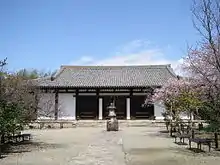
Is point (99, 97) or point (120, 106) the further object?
point (99, 97)

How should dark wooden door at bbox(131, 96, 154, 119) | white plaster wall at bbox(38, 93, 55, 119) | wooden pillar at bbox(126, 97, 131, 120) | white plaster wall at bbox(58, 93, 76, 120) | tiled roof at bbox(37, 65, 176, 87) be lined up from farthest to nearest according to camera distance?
1. tiled roof at bbox(37, 65, 176, 87)
2. white plaster wall at bbox(58, 93, 76, 120)
3. wooden pillar at bbox(126, 97, 131, 120)
4. dark wooden door at bbox(131, 96, 154, 119)
5. white plaster wall at bbox(38, 93, 55, 119)

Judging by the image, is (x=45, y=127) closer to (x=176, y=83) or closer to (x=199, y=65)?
(x=176, y=83)

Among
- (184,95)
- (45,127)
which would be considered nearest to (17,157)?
(184,95)

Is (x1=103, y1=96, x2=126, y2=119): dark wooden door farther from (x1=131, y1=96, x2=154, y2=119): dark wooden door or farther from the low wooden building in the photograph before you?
(x1=131, y1=96, x2=154, y2=119): dark wooden door

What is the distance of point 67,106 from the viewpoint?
41.7 m

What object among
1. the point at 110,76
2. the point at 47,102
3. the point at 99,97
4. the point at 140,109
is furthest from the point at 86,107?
the point at 140,109

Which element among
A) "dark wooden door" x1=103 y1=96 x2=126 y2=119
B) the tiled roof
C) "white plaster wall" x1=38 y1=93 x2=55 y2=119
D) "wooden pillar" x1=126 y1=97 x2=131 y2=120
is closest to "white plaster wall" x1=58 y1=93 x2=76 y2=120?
"white plaster wall" x1=38 y1=93 x2=55 y2=119

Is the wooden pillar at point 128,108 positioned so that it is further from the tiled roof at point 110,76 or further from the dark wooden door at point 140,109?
the tiled roof at point 110,76

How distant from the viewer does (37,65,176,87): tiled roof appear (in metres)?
41.8

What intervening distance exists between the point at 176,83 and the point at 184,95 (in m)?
4.12

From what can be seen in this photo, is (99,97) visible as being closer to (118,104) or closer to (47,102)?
(118,104)

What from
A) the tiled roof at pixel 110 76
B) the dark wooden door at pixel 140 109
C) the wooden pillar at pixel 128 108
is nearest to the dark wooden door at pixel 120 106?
the wooden pillar at pixel 128 108

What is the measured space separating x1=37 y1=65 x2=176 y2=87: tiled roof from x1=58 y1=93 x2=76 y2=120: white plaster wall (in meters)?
1.57

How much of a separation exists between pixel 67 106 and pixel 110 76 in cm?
696
